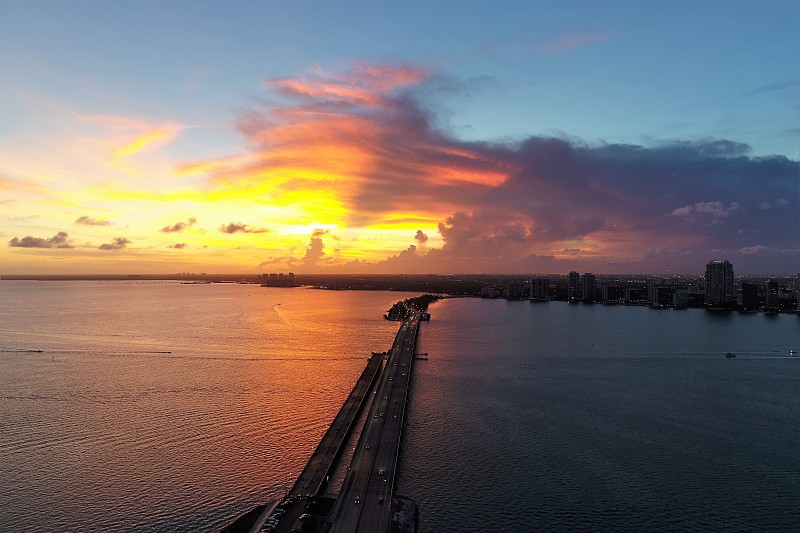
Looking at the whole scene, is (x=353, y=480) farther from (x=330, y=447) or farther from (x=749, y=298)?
(x=749, y=298)

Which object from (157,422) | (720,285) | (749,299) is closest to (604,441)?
(157,422)

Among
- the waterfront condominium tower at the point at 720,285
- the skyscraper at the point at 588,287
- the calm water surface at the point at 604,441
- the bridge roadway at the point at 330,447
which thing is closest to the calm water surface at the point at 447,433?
the calm water surface at the point at 604,441

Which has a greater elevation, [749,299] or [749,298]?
[749,298]

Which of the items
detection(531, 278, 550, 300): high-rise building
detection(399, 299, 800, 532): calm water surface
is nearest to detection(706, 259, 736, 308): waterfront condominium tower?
detection(531, 278, 550, 300): high-rise building

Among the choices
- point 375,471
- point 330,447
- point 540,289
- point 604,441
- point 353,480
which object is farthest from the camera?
point 540,289

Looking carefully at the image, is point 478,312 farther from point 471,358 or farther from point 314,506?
point 314,506

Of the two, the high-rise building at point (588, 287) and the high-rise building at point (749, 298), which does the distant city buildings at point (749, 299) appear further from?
the high-rise building at point (588, 287)
